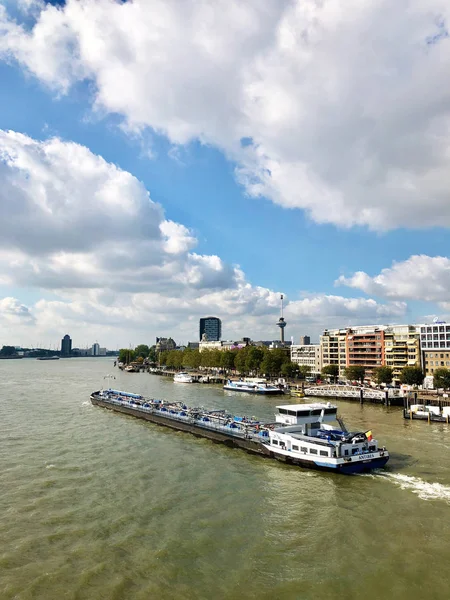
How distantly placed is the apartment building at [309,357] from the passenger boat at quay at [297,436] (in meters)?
106

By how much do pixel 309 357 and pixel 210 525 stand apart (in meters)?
150

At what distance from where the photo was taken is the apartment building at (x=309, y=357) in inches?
6629

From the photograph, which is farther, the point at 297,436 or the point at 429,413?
the point at 429,413

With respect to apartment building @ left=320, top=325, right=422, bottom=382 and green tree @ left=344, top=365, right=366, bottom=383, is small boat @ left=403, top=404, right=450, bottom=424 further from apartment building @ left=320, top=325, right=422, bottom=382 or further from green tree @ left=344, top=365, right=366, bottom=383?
apartment building @ left=320, top=325, right=422, bottom=382

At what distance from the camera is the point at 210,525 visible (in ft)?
96.3

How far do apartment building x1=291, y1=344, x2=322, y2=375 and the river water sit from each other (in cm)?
11530

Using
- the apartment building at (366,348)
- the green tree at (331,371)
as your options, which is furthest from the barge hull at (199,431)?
the apartment building at (366,348)

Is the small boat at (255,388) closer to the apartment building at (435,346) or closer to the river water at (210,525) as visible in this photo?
the apartment building at (435,346)

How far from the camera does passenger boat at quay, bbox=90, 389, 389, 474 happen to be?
42.8m

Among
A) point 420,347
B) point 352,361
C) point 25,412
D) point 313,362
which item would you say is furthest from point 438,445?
point 313,362

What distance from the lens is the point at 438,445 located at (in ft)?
178

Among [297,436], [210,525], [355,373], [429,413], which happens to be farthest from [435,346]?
[210,525]

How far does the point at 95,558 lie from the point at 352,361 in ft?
445

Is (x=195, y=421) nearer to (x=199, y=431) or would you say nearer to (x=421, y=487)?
(x=199, y=431)
